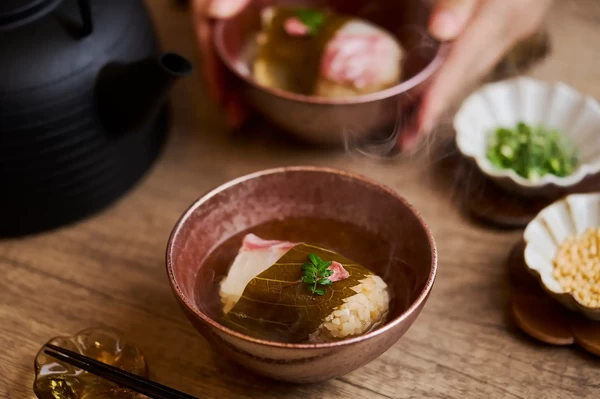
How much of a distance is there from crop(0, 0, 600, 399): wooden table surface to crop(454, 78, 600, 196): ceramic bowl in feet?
0.35

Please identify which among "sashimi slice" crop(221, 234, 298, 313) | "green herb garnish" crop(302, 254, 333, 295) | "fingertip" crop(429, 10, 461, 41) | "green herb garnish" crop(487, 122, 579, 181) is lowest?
"green herb garnish" crop(487, 122, 579, 181)

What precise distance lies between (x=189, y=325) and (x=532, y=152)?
2.52ft

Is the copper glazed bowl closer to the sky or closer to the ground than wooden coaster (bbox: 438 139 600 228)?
→ closer to the sky

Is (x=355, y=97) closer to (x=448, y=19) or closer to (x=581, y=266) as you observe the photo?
(x=448, y=19)

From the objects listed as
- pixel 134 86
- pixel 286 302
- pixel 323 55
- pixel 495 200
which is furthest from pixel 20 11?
pixel 495 200

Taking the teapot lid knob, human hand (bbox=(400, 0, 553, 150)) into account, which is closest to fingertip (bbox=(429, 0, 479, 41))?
human hand (bbox=(400, 0, 553, 150))

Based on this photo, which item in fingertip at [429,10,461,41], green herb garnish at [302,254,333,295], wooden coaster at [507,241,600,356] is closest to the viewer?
green herb garnish at [302,254,333,295]

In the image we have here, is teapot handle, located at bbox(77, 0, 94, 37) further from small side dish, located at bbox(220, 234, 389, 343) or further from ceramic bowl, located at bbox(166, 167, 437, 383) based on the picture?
small side dish, located at bbox(220, 234, 389, 343)

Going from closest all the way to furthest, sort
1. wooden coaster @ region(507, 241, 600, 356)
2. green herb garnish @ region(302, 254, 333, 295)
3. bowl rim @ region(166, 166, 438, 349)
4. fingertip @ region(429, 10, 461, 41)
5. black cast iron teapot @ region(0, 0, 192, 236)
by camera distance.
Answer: bowl rim @ region(166, 166, 438, 349) → green herb garnish @ region(302, 254, 333, 295) → wooden coaster @ region(507, 241, 600, 356) → black cast iron teapot @ region(0, 0, 192, 236) → fingertip @ region(429, 10, 461, 41)

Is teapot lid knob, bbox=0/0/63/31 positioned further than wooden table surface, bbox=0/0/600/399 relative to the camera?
Yes

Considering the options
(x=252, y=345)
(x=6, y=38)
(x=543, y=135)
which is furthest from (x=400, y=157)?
(x=6, y=38)

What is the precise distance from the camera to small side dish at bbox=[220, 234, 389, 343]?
930 millimetres

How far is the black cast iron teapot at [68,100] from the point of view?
1.16m

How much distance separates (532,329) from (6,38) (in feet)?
3.45
